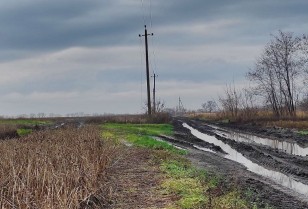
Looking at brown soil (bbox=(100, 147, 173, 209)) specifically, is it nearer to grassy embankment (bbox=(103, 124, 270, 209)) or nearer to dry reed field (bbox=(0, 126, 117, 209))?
grassy embankment (bbox=(103, 124, 270, 209))

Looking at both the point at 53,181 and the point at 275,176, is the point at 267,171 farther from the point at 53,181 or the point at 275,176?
the point at 53,181

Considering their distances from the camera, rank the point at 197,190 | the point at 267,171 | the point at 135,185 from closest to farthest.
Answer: the point at 197,190
the point at 135,185
the point at 267,171

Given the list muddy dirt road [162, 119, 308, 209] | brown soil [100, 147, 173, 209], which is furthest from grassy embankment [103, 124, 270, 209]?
muddy dirt road [162, 119, 308, 209]

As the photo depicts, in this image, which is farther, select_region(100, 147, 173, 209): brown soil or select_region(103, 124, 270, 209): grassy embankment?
select_region(100, 147, 173, 209): brown soil

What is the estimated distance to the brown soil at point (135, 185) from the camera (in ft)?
30.1

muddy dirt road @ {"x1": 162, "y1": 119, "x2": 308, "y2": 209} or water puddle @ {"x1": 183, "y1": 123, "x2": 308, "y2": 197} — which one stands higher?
muddy dirt road @ {"x1": 162, "y1": 119, "x2": 308, "y2": 209}

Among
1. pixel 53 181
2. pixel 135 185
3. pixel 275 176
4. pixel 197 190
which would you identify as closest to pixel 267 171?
pixel 275 176

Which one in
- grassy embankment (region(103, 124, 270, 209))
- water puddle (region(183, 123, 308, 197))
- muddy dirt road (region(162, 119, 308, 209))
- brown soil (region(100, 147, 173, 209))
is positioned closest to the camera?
grassy embankment (region(103, 124, 270, 209))

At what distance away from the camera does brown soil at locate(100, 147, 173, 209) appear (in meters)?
A: 9.19

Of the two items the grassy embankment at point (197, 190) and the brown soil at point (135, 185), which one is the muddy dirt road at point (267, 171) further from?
the brown soil at point (135, 185)

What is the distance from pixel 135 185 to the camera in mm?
11086

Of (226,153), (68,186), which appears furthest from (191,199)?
(226,153)

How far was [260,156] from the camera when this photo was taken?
18.5 meters

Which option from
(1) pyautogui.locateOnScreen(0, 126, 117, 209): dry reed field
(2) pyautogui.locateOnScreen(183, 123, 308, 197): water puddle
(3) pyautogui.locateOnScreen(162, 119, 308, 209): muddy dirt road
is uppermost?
(1) pyautogui.locateOnScreen(0, 126, 117, 209): dry reed field
